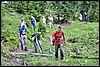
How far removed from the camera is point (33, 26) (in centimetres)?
2933

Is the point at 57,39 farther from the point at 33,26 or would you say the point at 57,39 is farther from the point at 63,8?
the point at 63,8

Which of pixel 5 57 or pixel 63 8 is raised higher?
pixel 63 8

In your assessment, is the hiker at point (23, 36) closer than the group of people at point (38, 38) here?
No

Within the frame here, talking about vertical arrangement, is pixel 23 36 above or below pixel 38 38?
above

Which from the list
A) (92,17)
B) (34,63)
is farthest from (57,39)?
(92,17)

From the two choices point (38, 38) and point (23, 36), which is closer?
point (38, 38)

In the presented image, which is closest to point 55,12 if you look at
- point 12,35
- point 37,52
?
point 12,35

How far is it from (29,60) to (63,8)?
2618 cm

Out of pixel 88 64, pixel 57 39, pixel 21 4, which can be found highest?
pixel 21 4

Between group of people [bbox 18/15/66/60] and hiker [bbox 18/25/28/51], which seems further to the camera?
hiker [bbox 18/25/28/51]

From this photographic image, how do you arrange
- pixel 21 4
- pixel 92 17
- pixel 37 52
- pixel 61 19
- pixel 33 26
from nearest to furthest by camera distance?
pixel 37 52
pixel 33 26
pixel 21 4
pixel 61 19
pixel 92 17

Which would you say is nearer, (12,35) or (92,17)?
(12,35)

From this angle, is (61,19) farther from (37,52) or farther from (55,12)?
(37,52)

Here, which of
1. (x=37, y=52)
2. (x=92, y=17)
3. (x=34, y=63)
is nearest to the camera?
(x=34, y=63)
